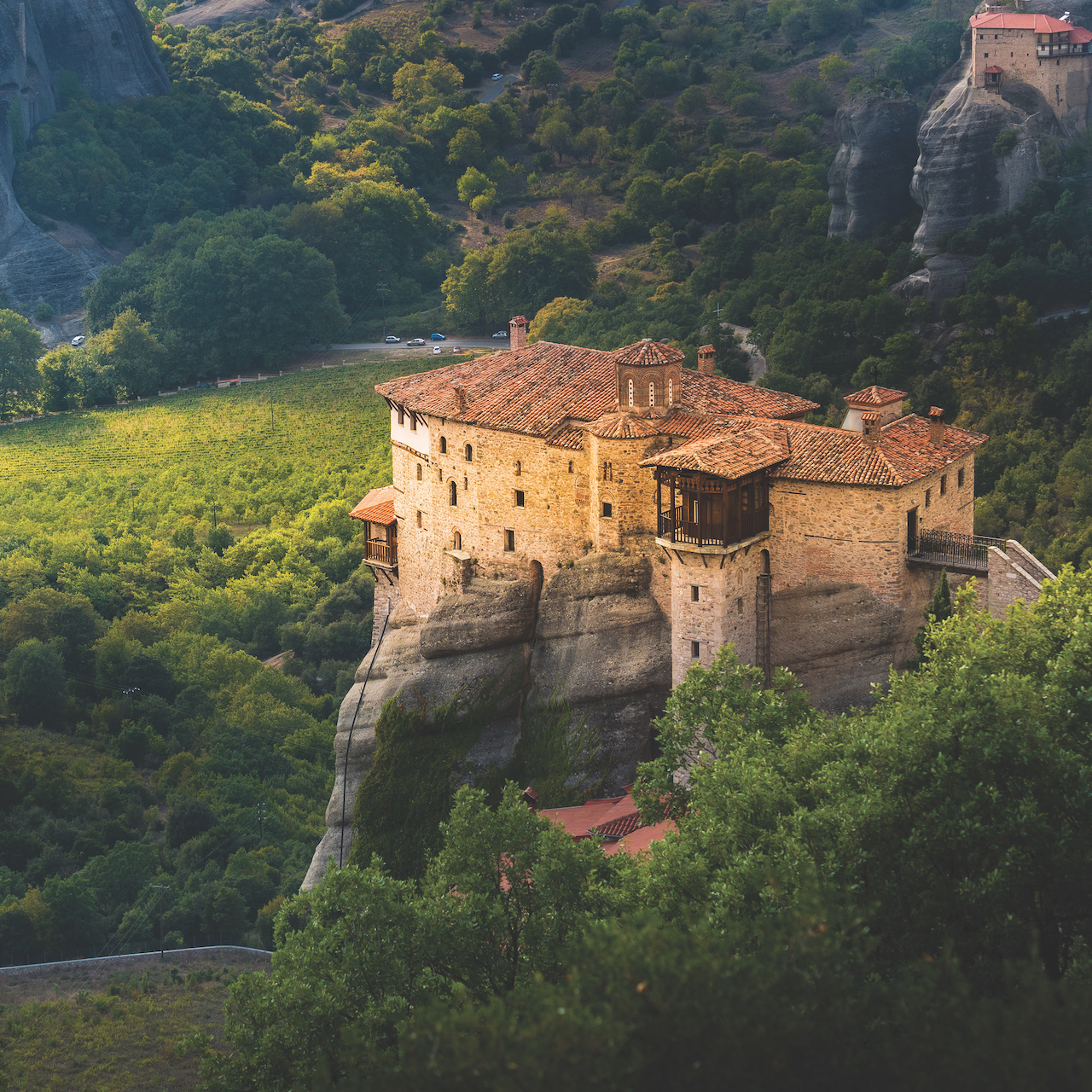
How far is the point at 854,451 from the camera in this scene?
37.1 meters

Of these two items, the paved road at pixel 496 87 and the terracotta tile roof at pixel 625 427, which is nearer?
the terracotta tile roof at pixel 625 427

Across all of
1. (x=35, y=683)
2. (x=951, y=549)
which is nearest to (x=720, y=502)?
(x=951, y=549)

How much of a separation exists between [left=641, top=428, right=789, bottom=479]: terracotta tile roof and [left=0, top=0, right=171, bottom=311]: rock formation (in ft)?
293

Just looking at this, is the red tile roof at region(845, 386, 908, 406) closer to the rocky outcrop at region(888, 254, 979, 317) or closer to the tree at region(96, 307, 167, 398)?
the rocky outcrop at region(888, 254, 979, 317)

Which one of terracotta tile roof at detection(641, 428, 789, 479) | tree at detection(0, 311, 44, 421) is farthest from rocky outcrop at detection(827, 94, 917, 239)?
tree at detection(0, 311, 44, 421)

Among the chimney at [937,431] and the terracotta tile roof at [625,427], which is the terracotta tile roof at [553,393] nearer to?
the terracotta tile roof at [625,427]

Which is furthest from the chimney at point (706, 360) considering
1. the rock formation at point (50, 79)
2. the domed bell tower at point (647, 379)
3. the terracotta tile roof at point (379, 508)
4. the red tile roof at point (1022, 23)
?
the rock formation at point (50, 79)

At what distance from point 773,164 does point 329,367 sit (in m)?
29.7

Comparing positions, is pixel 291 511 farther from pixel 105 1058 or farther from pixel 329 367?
pixel 105 1058

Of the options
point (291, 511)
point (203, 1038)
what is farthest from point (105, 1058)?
point (291, 511)

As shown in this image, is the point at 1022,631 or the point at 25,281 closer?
the point at 1022,631

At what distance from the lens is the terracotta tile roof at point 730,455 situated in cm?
3597

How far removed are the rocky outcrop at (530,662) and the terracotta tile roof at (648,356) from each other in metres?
4.80

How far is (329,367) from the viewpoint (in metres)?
98.4
